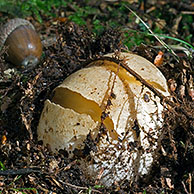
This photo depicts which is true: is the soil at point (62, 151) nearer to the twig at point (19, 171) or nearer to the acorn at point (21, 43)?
the twig at point (19, 171)

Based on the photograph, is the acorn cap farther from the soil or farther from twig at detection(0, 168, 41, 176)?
twig at detection(0, 168, 41, 176)

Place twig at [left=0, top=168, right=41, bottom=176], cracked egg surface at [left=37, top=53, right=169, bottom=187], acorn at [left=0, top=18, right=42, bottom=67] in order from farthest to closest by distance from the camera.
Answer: acorn at [left=0, top=18, right=42, bottom=67] < twig at [left=0, top=168, right=41, bottom=176] < cracked egg surface at [left=37, top=53, right=169, bottom=187]

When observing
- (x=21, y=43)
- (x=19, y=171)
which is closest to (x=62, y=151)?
(x=19, y=171)

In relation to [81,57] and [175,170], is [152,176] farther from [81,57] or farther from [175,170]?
[81,57]

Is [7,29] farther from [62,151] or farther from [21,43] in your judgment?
[62,151]

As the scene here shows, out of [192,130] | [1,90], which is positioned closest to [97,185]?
[192,130]

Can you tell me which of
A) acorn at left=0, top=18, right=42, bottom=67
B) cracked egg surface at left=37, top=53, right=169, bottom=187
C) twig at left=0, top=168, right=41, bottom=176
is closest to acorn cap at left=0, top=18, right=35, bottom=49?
acorn at left=0, top=18, right=42, bottom=67

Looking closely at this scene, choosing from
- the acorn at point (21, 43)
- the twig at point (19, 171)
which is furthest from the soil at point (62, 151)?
the acorn at point (21, 43)

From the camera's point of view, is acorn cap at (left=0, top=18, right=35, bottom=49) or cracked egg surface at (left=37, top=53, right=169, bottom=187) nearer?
cracked egg surface at (left=37, top=53, right=169, bottom=187)
